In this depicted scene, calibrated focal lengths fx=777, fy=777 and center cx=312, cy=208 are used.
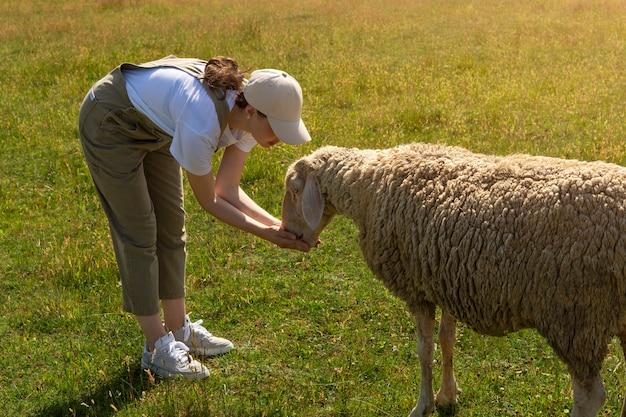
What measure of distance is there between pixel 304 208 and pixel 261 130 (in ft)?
2.21

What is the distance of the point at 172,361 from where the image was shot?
14.2ft

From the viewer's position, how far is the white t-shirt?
359cm

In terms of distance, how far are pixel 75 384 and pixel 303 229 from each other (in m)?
1.56

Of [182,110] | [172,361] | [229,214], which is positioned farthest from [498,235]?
[172,361]

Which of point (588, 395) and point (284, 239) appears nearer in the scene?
point (588, 395)

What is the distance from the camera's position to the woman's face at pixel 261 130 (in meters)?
3.66

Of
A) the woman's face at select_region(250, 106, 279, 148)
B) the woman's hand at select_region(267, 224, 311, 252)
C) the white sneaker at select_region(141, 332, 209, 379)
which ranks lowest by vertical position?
the white sneaker at select_region(141, 332, 209, 379)

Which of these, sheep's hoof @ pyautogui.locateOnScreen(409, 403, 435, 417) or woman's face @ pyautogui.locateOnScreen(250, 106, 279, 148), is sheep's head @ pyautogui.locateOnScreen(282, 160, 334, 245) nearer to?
woman's face @ pyautogui.locateOnScreen(250, 106, 279, 148)

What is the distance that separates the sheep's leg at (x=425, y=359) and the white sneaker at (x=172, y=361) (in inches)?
48.9

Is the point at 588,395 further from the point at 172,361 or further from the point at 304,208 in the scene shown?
the point at 172,361

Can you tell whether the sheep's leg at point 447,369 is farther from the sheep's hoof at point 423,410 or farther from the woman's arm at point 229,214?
the woman's arm at point 229,214

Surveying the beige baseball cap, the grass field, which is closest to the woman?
the beige baseball cap

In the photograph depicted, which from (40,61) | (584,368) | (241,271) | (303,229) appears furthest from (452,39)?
(584,368)

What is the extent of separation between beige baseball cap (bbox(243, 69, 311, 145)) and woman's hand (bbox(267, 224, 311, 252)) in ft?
2.20
